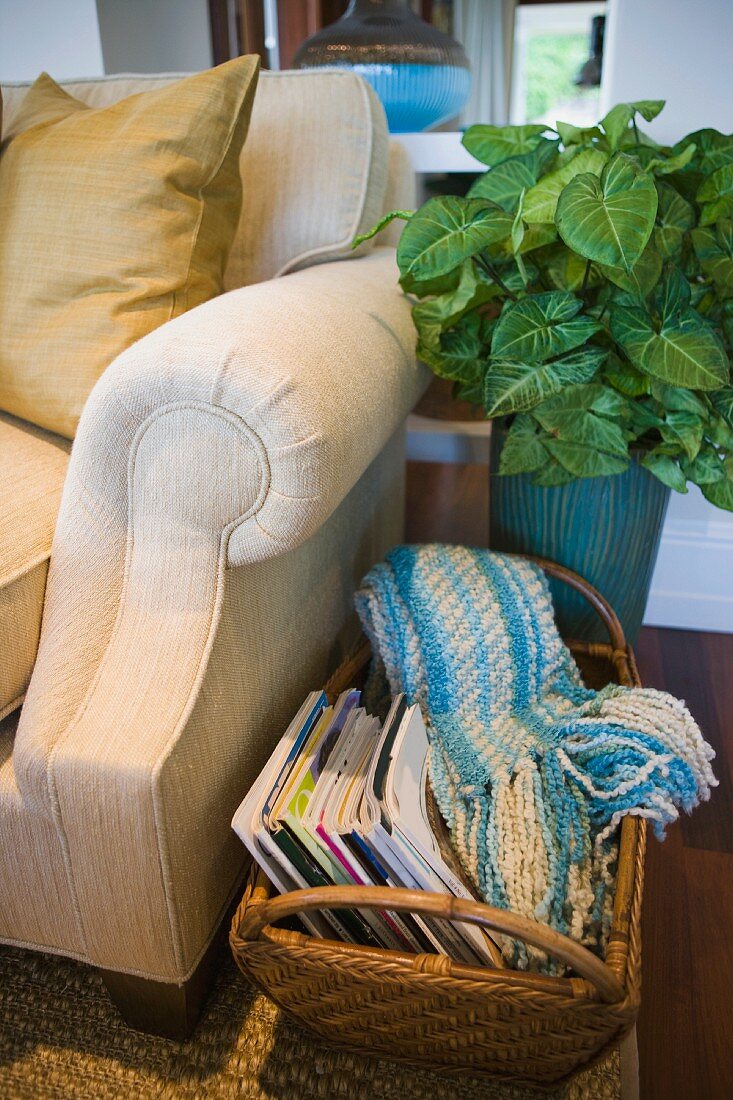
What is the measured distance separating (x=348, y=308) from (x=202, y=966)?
673mm

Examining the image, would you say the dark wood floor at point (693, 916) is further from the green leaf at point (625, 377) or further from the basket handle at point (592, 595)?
the green leaf at point (625, 377)

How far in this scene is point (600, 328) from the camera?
0.94 m

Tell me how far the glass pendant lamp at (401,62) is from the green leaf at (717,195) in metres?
0.83

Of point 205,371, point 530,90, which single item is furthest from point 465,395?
point 530,90

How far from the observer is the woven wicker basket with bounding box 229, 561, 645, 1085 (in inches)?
23.5

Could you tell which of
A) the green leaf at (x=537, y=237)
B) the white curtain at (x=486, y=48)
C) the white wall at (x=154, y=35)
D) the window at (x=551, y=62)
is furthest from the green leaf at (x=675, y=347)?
the window at (x=551, y=62)

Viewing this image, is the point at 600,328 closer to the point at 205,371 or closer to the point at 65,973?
the point at 205,371

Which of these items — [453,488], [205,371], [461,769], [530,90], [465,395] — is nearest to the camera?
[205,371]

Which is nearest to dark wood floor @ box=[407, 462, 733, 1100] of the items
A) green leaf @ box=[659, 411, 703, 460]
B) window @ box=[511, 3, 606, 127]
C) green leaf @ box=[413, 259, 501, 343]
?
green leaf @ box=[659, 411, 703, 460]

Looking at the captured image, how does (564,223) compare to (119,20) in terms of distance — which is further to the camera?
(119,20)

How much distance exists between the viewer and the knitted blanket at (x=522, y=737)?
75 cm

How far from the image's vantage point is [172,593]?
683 millimetres

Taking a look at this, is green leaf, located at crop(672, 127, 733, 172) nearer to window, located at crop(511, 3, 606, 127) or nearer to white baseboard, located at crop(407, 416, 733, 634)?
white baseboard, located at crop(407, 416, 733, 634)

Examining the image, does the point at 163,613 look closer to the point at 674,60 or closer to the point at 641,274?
the point at 641,274
